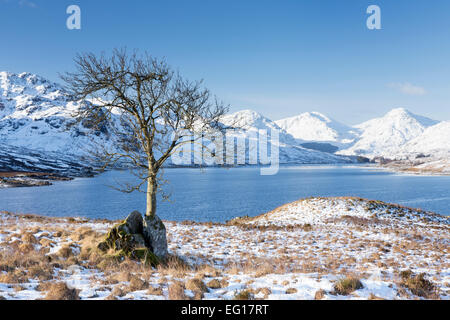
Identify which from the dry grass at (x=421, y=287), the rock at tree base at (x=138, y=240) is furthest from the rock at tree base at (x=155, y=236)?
the dry grass at (x=421, y=287)

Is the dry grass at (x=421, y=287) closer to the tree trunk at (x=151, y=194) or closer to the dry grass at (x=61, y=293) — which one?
the dry grass at (x=61, y=293)

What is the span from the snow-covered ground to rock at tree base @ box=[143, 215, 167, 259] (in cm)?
117

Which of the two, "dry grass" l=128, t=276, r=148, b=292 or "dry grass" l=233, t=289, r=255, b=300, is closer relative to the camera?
"dry grass" l=233, t=289, r=255, b=300

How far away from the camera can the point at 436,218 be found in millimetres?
35031

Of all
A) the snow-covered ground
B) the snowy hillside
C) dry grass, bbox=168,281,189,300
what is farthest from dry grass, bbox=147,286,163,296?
the snowy hillside

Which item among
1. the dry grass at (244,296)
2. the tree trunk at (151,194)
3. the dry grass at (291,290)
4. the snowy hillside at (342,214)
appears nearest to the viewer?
the dry grass at (244,296)

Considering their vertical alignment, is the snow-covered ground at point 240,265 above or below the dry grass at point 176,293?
below

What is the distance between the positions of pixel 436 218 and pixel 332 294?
36817 millimetres

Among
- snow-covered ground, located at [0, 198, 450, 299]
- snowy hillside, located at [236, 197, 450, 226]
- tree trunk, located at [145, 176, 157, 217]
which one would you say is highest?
tree trunk, located at [145, 176, 157, 217]

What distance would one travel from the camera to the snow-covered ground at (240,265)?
7.93m

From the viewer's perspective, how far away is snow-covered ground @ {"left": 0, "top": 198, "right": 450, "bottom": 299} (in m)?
7.93

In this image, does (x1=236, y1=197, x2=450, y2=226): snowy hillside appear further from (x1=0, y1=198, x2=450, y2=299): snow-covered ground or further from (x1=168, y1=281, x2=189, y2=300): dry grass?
(x1=168, y1=281, x2=189, y2=300): dry grass

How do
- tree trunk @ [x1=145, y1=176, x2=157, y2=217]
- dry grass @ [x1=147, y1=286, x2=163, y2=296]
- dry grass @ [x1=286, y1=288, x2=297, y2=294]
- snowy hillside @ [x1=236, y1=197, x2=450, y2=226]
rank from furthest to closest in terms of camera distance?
snowy hillside @ [x1=236, y1=197, x2=450, y2=226] → tree trunk @ [x1=145, y1=176, x2=157, y2=217] → dry grass @ [x1=286, y1=288, x2=297, y2=294] → dry grass @ [x1=147, y1=286, x2=163, y2=296]
